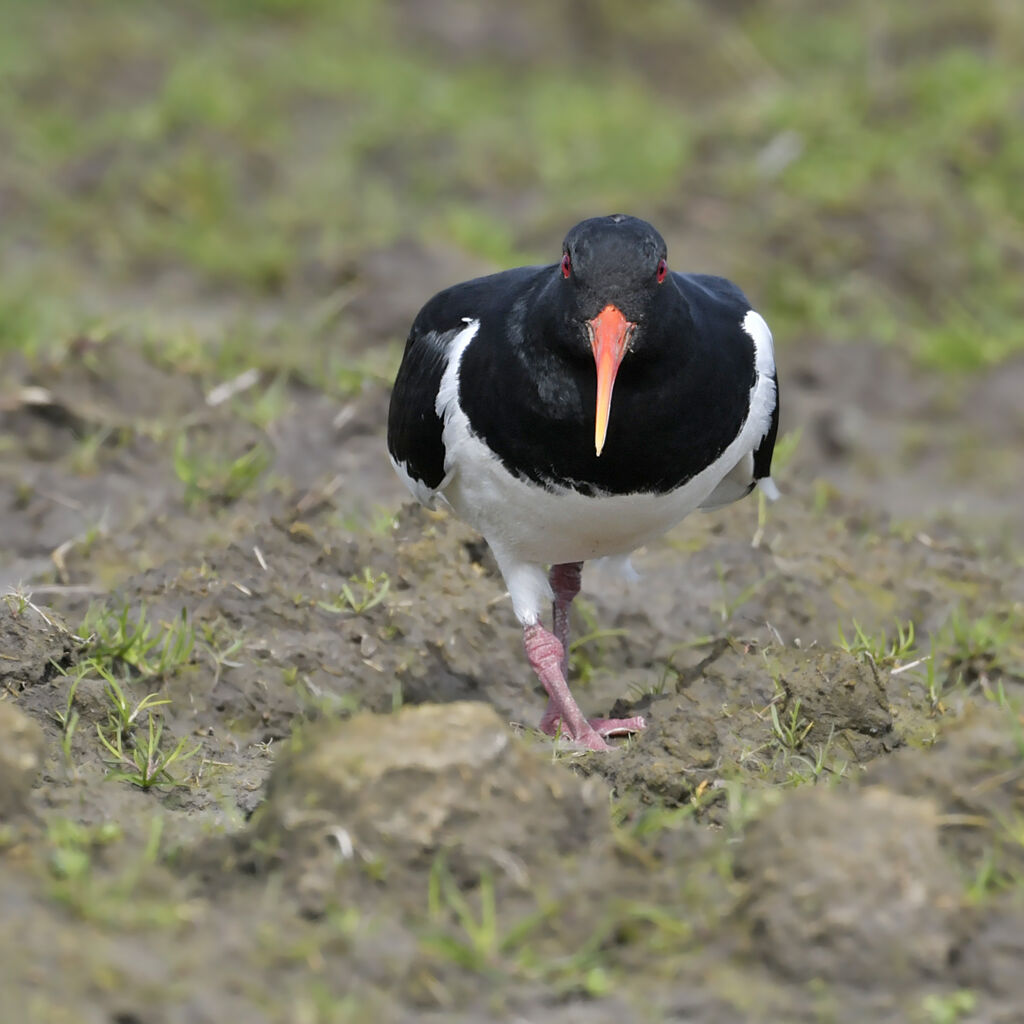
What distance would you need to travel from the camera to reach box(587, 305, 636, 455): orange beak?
13.1 feet

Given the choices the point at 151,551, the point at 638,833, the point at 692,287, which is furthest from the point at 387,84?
the point at 638,833

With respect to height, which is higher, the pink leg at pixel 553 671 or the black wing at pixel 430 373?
the black wing at pixel 430 373

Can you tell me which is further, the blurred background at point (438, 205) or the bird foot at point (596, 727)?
the blurred background at point (438, 205)

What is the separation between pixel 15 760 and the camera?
3359mm

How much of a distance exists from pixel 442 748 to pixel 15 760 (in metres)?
0.87

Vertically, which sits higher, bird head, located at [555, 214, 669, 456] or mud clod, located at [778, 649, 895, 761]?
bird head, located at [555, 214, 669, 456]

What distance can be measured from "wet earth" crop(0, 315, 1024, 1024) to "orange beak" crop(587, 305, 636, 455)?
825 millimetres

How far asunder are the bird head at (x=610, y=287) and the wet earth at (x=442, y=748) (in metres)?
1.01

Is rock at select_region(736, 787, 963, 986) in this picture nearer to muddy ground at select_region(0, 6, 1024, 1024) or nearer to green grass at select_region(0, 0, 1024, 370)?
muddy ground at select_region(0, 6, 1024, 1024)

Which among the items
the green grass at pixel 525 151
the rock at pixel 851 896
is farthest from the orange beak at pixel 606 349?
the green grass at pixel 525 151

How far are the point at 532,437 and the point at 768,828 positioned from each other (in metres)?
1.39

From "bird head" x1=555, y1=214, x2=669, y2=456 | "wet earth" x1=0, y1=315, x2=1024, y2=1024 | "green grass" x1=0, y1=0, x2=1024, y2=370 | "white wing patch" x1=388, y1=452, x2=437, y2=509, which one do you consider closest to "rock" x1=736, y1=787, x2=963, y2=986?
"wet earth" x1=0, y1=315, x2=1024, y2=1024

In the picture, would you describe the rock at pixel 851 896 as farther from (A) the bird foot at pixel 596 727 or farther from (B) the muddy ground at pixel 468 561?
(A) the bird foot at pixel 596 727

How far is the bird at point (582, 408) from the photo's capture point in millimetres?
4133
